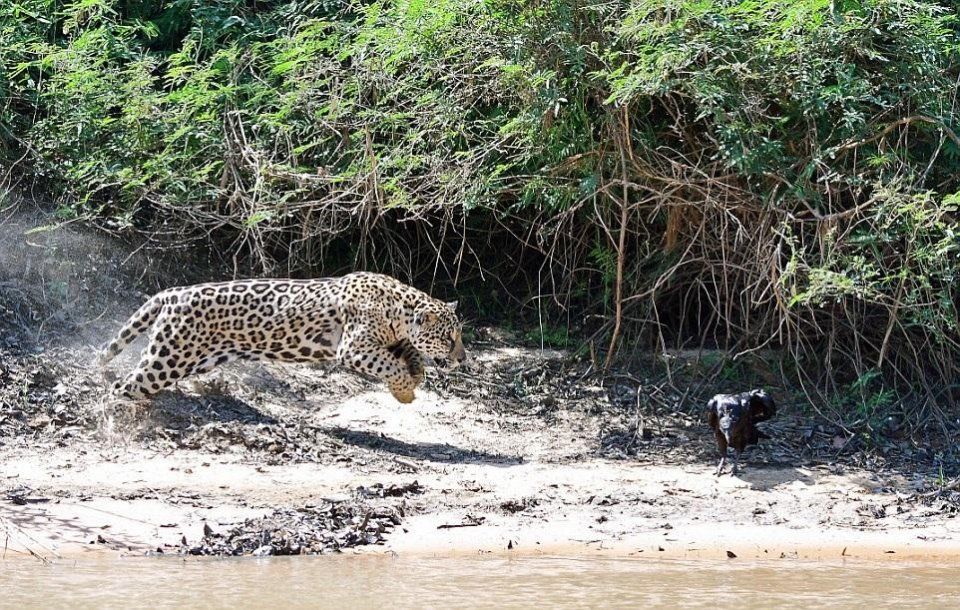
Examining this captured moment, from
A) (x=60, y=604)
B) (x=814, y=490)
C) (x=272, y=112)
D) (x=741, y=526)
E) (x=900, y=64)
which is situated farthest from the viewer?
(x=272, y=112)

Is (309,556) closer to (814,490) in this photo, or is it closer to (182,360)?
(182,360)

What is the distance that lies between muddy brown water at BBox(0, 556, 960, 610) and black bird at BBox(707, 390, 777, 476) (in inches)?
56.2

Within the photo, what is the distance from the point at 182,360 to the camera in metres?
9.25

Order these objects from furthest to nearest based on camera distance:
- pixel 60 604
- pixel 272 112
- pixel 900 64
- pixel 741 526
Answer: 1. pixel 272 112
2. pixel 900 64
3. pixel 741 526
4. pixel 60 604

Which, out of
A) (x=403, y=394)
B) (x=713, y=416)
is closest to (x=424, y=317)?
(x=403, y=394)

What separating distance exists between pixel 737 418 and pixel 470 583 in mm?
2532

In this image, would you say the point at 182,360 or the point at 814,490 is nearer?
the point at 814,490

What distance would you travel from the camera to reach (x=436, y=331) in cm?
982

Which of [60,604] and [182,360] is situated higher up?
[182,360]

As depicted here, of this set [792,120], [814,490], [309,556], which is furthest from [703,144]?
[309,556]

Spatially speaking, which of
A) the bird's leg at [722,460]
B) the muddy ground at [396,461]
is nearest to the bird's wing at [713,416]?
the bird's leg at [722,460]

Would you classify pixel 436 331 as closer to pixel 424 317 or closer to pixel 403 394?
pixel 424 317

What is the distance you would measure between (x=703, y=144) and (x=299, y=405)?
11.6 ft

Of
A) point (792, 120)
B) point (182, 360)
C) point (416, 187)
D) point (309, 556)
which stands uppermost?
point (792, 120)
